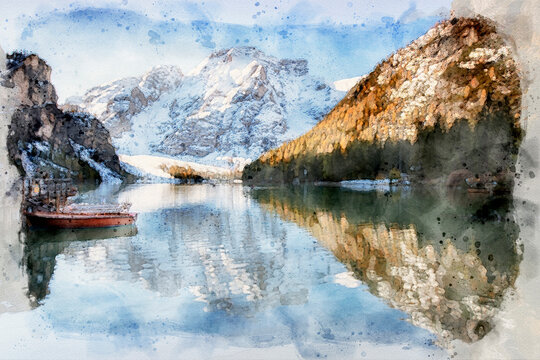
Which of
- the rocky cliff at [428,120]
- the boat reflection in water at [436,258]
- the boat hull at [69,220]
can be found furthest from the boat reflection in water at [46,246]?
the rocky cliff at [428,120]

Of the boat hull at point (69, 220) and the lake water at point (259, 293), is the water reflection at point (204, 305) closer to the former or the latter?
the lake water at point (259, 293)

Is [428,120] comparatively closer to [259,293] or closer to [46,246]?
[46,246]

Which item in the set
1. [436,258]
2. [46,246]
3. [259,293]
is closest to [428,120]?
[436,258]

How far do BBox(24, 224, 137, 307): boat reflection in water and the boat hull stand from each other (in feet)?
1.17

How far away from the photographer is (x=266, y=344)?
10.1 metres

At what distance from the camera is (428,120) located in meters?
87.1

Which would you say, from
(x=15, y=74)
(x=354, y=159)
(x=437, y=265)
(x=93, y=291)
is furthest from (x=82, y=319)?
(x=354, y=159)

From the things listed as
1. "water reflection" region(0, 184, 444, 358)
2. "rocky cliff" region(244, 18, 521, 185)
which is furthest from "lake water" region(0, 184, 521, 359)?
"rocky cliff" region(244, 18, 521, 185)

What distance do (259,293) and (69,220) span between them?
21780 millimetres

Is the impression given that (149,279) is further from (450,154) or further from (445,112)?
(445,112)

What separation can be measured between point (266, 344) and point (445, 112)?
82.8 m

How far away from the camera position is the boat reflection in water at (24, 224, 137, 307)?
51.4ft

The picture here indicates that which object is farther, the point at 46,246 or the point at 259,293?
the point at 46,246

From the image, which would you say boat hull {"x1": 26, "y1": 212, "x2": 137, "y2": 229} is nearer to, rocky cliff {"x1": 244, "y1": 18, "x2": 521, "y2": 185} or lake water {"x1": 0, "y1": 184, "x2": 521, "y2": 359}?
lake water {"x1": 0, "y1": 184, "x2": 521, "y2": 359}
